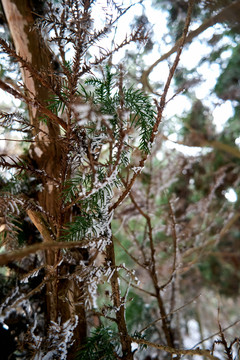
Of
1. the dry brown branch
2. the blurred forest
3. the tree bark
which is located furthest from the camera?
the tree bark

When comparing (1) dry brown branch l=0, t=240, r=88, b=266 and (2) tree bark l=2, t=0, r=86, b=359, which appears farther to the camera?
(2) tree bark l=2, t=0, r=86, b=359

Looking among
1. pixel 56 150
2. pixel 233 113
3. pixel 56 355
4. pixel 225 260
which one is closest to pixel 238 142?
pixel 233 113

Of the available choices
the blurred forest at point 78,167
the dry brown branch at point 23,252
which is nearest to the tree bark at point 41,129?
the blurred forest at point 78,167

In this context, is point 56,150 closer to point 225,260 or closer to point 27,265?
point 27,265

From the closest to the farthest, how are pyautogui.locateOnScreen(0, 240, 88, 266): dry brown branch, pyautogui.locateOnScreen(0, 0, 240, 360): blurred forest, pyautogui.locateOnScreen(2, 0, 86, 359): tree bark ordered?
1. pyautogui.locateOnScreen(0, 240, 88, 266): dry brown branch
2. pyautogui.locateOnScreen(0, 0, 240, 360): blurred forest
3. pyautogui.locateOnScreen(2, 0, 86, 359): tree bark

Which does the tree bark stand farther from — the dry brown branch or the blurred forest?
the dry brown branch

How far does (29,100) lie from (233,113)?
8.93 feet

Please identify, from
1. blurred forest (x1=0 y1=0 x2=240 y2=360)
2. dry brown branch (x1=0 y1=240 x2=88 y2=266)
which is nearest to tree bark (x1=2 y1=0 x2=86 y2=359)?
blurred forest (x1=0 y1=0 x2=240 y2=360)

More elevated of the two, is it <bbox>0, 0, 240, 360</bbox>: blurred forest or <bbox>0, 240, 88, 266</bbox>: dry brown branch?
<bbox>0, 0, 240, 360</bbox>: blurred forest

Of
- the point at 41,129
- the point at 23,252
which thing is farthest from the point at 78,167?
the point at 23,252

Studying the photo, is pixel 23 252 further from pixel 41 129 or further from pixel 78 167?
pixel 41 129

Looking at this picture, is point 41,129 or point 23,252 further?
point 41,129

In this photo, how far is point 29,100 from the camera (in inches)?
28.6

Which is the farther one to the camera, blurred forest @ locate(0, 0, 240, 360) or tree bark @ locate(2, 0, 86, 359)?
tree bark @ locate(2, 0, 86, 359)
